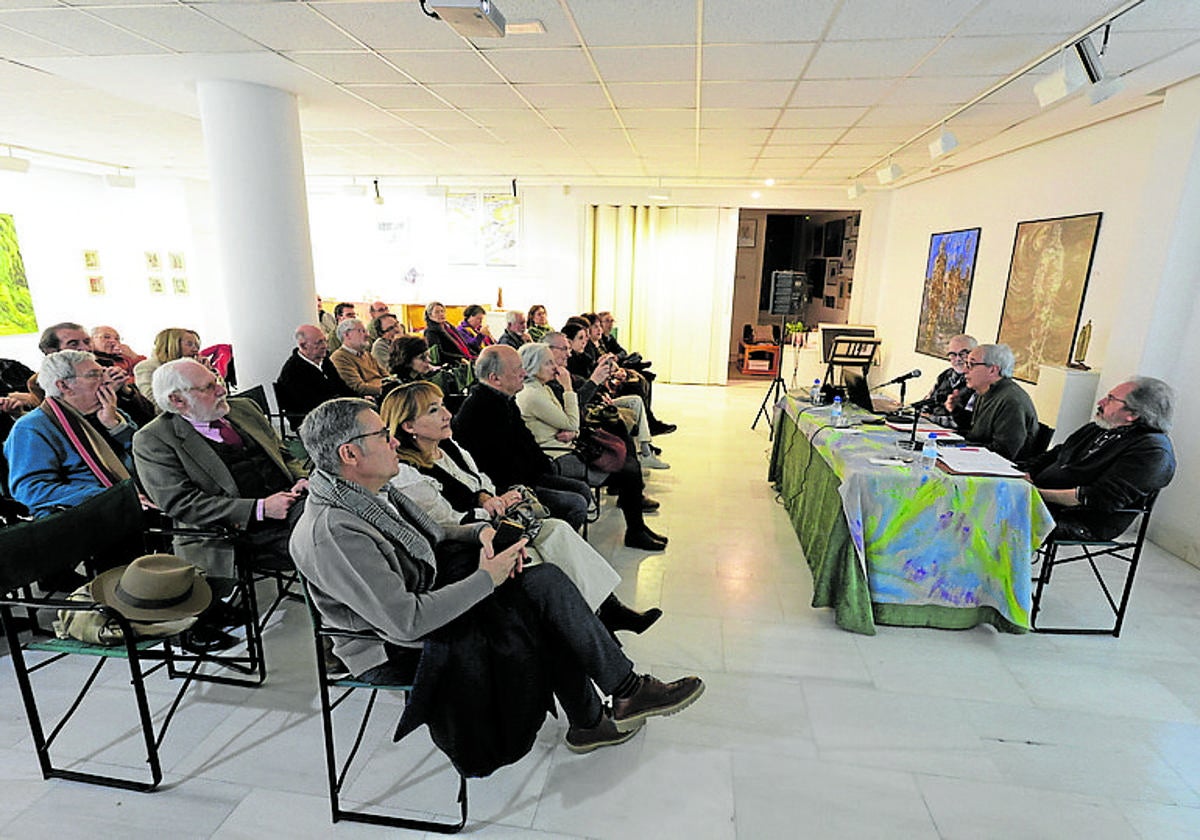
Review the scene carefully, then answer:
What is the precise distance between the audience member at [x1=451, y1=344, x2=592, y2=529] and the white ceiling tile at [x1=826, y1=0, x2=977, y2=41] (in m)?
2.13

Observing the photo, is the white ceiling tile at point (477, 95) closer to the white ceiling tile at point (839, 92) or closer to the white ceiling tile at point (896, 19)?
the white ceiling tile at point (839, 92)

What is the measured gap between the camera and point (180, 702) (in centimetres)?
233

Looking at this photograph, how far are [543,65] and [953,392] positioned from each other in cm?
342

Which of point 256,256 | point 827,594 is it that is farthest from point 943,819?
point 256,256

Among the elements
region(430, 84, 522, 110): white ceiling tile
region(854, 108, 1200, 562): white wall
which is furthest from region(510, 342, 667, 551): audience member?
region(854, 108, 1200, 562): white wall

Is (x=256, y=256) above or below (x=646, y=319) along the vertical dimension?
above

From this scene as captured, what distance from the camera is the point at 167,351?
382cm

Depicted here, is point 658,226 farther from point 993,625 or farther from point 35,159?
point 35,159

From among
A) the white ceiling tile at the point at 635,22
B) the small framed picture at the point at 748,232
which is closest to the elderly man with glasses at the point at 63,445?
the white ceiling tile at the point at 635,22

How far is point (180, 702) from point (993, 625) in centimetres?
350

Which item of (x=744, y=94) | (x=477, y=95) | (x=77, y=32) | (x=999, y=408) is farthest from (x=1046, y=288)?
(x=77, y=32)

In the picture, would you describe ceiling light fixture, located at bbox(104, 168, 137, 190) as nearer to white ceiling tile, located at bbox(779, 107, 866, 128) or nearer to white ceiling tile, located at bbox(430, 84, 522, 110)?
white ceiling tile, located at bbox(430, 84, 522, 110)

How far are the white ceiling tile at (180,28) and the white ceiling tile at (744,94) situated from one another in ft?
8.53

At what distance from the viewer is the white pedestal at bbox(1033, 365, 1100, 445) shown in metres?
4.25
